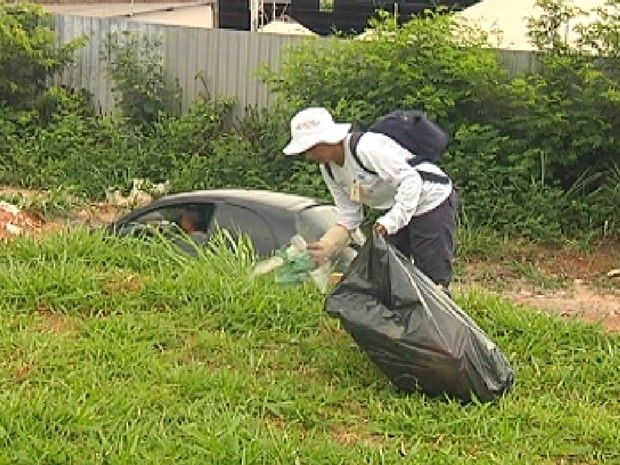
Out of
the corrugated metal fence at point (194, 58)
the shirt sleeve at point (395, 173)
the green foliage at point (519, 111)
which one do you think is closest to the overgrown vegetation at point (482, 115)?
the green foliage at point (519, 111)

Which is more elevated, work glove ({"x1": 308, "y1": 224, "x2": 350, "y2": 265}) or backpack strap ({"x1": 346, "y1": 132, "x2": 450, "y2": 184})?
backpack strap ({"x1": 346, "y1": 132, "x2": 450, "y2": 184})

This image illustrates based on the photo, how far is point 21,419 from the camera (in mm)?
4141

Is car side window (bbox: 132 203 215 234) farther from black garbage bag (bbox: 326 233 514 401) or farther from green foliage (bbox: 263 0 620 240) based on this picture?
green foliage (bbox: 263 0 620 240)

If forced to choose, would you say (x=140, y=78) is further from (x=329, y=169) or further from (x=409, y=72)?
(x=329, y=169)

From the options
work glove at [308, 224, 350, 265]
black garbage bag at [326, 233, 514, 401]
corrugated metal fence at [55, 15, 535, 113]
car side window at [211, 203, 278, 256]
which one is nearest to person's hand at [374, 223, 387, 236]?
black garbage bag at [326, 233, 514, 401]

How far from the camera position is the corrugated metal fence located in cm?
1577

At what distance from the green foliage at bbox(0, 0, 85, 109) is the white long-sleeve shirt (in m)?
12.0

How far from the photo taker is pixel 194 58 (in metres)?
16.6

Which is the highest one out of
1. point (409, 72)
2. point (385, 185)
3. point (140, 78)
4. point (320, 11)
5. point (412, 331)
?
point (320, 11)

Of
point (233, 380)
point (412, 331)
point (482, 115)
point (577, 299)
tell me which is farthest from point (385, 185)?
point (482, 115)

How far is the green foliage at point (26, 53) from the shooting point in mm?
17000

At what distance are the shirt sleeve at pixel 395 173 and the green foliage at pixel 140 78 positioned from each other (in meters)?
11.2

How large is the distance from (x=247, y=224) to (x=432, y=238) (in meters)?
2.79

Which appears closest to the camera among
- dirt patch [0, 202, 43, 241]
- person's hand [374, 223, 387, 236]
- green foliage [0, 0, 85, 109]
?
person's hand [374, 223, 387, 236]
